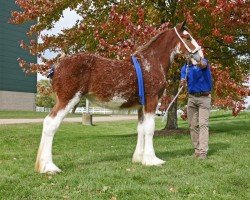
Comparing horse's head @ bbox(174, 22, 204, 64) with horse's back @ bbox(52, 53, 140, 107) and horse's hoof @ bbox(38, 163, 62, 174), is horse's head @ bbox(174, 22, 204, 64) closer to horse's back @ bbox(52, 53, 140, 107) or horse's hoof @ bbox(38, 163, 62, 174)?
horse's back @ bbox(52, 53, 140, 107)

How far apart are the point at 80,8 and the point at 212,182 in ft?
42.3

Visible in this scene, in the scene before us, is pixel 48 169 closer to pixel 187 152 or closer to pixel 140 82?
pixel 140 82

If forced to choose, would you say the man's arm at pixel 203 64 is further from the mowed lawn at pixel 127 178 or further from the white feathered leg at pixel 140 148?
the mowed lawn at pixel 127 178

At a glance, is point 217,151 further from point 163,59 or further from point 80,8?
point 80,8

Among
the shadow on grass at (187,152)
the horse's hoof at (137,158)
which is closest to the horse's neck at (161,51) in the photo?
the horse's hoof at (137,158)

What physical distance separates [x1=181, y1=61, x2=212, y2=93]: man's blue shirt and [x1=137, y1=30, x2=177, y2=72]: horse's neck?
0.66m

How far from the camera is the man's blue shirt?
33.9ft

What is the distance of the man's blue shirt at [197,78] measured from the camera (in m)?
10.3

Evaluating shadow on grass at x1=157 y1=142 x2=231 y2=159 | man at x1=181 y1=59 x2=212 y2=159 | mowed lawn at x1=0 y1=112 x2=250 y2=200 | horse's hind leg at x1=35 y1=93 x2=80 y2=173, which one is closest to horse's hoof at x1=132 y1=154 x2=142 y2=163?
mowed lawn at x1=0 y1=112 x2=250 y2=200

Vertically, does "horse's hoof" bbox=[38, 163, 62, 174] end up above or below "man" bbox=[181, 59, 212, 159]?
below

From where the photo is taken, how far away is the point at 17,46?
268ft

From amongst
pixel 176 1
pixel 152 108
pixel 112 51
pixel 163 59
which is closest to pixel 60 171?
pixel 152 108

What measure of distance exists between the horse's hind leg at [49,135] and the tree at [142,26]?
19.9ft

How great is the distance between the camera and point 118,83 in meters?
9.31
